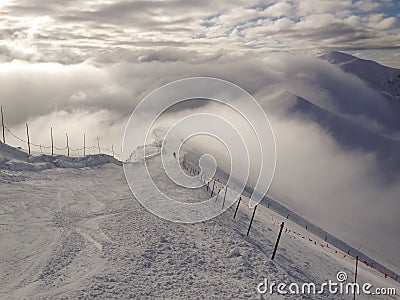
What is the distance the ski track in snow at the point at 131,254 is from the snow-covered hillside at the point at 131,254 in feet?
0.15

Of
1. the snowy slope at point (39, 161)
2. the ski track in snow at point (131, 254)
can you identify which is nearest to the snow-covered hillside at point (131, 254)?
the ski track in snow at point (131, 254)

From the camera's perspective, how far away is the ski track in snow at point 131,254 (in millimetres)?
16953

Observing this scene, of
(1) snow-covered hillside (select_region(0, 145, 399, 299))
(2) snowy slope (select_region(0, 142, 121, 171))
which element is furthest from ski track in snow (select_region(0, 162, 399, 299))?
(2) snowy slope (select_region(0, 142, 121, 171))

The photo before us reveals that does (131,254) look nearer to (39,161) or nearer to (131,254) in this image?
(131,254)

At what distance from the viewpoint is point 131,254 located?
2016 cm

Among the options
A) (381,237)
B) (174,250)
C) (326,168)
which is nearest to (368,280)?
(174,250)

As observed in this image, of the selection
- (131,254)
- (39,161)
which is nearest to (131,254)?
(131,254)

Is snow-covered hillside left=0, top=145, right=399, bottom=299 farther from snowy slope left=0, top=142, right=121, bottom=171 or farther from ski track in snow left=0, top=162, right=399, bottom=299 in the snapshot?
snowy slope left=0, top=142, right=121, bottom=171

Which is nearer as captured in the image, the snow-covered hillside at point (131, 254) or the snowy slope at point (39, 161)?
the snow-covered hillside at point (131, 254)

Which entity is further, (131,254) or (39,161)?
(39,161)

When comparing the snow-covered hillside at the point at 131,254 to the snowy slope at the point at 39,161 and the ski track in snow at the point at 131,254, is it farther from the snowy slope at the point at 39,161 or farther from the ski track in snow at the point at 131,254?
the snowy slope at the point at 39,161

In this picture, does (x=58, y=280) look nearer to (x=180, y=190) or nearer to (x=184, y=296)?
(x=184, y=296)

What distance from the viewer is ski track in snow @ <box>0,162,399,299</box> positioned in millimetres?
16953

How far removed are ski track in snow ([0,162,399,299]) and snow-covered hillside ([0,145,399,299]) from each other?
5 cm
